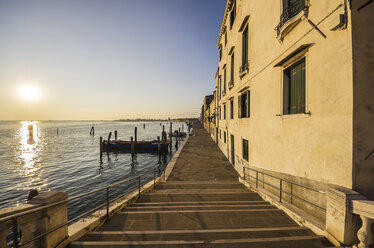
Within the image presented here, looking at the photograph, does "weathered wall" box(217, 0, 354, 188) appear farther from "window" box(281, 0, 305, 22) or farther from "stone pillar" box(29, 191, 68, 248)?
"stone pillar" box(29, 191, 68, 248)

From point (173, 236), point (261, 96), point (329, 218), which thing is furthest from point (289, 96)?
point (173, 236)

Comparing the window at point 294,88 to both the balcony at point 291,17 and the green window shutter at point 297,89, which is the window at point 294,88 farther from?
the balcony at point 291,17

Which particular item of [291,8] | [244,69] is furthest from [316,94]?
[244,69]

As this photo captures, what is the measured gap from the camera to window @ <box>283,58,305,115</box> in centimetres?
494

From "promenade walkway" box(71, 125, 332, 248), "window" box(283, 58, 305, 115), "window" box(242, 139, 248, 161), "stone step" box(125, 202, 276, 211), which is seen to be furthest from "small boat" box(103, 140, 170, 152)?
"window" box(283, 58, 305, 115)

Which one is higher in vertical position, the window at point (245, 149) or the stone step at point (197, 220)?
the window at point (245, 149)

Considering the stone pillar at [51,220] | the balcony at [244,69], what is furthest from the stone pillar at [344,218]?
the balcony at [244,69]

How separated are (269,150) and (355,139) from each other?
321cm

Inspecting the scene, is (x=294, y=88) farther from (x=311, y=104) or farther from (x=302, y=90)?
(x=311, y=104)

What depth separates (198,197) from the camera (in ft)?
21.2

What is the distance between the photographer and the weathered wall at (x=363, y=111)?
3.34 metres

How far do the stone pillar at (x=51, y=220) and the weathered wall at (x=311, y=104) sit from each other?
20.9 ft

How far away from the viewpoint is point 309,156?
14.6ft

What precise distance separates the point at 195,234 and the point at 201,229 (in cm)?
40
